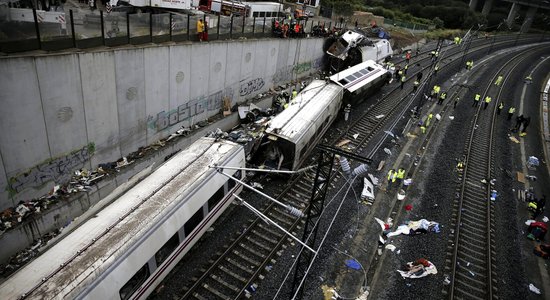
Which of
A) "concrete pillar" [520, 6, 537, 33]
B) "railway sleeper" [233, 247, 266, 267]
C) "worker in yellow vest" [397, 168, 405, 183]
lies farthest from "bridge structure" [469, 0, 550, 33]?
"railway sleeper" [233, 247, 266, 267]

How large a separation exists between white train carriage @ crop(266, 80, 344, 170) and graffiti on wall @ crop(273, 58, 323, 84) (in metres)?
5.88

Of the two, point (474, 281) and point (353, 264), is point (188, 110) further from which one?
point (474, 281)

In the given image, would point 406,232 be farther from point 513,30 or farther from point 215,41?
point 513,30

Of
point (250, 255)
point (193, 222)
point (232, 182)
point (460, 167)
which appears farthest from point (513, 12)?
point (193, 222)

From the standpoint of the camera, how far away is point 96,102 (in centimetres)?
1334

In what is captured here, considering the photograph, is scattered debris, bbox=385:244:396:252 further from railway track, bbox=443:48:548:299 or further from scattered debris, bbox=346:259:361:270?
railway track, bbox=443:48:548:299

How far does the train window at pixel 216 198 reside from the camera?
1206cm

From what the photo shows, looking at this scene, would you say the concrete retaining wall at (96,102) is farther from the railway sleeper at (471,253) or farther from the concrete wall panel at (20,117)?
the railway sleeper at (471,253)

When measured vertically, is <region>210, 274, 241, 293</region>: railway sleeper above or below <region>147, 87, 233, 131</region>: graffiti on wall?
below

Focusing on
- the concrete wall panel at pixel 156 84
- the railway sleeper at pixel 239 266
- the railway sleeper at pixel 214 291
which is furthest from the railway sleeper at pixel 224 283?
the concrete wall panel at pixel 156 84

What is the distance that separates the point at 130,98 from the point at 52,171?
4.30m

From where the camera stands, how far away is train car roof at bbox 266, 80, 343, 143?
15648mm

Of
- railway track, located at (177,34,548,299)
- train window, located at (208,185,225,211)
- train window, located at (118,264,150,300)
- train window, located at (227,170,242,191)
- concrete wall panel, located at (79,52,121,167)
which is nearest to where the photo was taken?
train window, located at (118,264,150,300)

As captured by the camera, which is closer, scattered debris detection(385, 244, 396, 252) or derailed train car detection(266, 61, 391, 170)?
scattered debris detection(385, 244, 396, 252)
